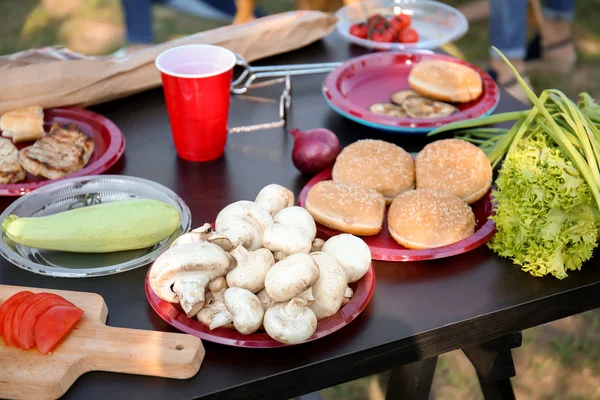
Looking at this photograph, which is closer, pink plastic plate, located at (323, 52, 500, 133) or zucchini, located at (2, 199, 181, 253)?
zucchini, located at (2, 199, 181, 253)

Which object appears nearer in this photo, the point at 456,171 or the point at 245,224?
the point at 245,224

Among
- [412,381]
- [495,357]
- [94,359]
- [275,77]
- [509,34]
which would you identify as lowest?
[509,34]

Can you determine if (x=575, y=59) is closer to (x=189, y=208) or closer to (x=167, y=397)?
(x=189, y=208)

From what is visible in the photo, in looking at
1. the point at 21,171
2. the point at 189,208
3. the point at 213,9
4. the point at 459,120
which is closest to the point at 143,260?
the point at 189,208

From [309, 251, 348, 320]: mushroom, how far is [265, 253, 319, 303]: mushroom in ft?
0.10

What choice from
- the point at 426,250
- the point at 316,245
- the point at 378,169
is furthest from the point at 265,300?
the point at 378,169

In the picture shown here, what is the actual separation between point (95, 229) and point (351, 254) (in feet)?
1.64

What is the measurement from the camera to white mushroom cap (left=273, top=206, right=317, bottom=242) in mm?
1169

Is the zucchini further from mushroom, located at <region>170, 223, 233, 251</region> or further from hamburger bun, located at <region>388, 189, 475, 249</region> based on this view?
hamburger bun, located at <region>388, 189, 475, 249</region>

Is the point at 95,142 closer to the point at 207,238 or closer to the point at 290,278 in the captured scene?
the point at 207,238

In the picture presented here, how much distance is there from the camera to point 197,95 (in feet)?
5.01

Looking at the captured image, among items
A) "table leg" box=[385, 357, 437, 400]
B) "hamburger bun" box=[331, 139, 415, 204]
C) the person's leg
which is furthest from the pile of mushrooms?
the person's leg

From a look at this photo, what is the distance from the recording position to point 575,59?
4.59 metres

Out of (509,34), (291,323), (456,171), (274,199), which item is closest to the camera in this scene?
(291,323)
